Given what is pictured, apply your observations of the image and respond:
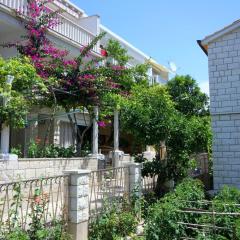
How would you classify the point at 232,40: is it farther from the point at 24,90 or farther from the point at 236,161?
the point at 24,90

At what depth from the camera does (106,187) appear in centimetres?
859

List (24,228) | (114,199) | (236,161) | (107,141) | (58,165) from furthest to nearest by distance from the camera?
1. (107,141)
2. (236,161)
3. (58,165)
4. (114,199)
5. (24,228)

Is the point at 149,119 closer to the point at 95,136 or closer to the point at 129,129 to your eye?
the point at 129,129

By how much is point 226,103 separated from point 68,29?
24.1 ft

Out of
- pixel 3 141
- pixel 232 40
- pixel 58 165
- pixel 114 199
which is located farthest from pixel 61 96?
pixel 232 40

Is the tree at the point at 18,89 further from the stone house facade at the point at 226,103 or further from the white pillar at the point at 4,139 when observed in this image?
the stone house facade at the point at 226,103

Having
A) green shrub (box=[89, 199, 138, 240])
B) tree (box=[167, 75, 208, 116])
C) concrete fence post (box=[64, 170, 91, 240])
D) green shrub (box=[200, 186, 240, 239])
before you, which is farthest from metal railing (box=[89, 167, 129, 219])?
tree (box=[167, 75, 208, 116])

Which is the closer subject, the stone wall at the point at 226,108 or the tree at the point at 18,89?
the tree at the point at 18,89

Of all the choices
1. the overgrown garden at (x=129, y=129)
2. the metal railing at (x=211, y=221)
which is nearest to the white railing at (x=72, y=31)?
the overgrown garden at (x=129, y=129)

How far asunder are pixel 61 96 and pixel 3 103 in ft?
12.0

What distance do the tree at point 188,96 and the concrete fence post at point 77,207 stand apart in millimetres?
16319

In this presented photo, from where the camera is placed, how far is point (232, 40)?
39.5 ft

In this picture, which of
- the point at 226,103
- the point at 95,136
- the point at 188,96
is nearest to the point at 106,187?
the point at 95,136

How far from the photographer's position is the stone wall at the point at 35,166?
8516 millimetres
